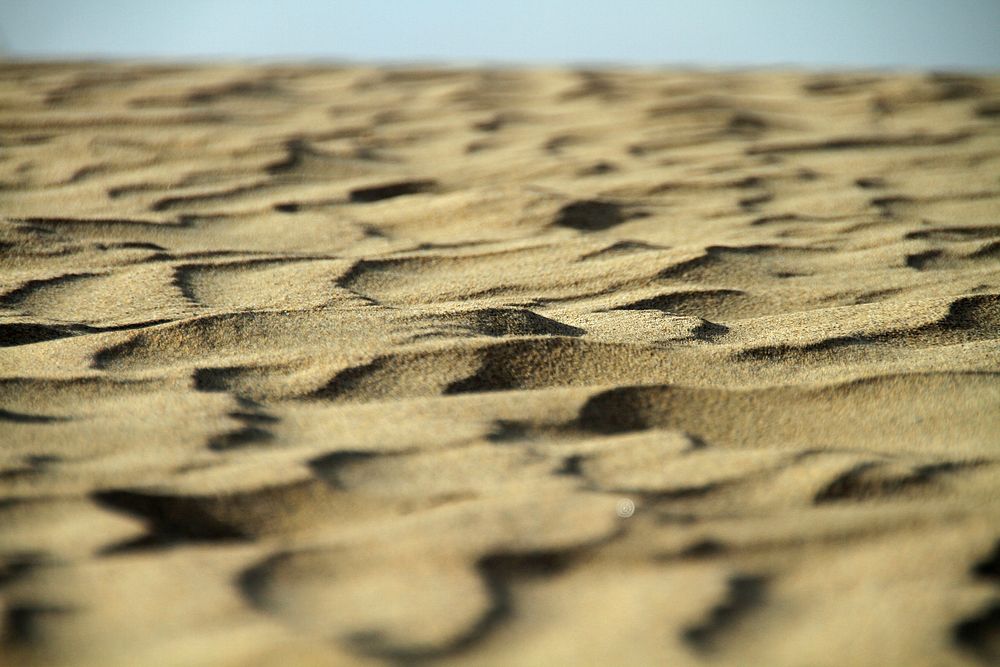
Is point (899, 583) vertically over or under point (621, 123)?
under

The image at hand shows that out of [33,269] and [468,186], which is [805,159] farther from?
[33,269]

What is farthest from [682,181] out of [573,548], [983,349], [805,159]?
[573,548]

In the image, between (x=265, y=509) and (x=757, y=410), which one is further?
(x=757, y=410)

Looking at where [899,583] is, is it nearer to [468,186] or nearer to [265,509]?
[265,509]

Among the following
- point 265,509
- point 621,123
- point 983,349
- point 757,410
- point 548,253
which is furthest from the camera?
point 621,123

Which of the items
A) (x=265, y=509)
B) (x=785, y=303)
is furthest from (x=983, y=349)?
(x=265, y=509)

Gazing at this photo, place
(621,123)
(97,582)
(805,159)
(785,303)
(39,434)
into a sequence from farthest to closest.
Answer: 1. (621,123)
2. (805,159)
3. (785,303)
4. (39,434)
5. (97,582)
